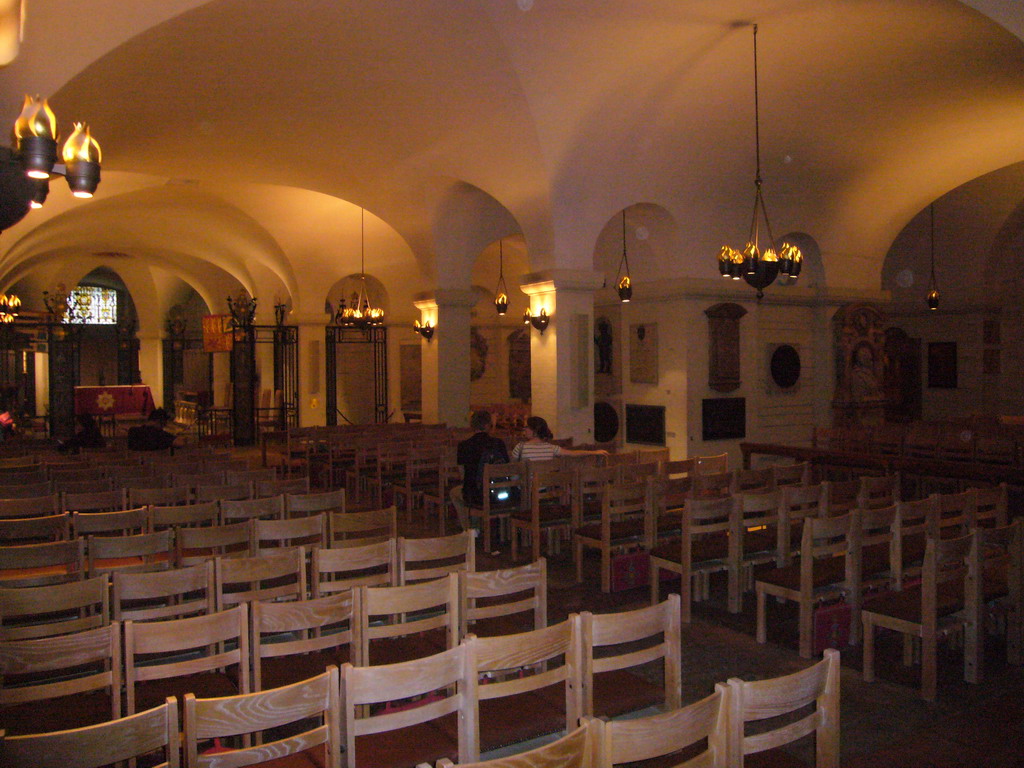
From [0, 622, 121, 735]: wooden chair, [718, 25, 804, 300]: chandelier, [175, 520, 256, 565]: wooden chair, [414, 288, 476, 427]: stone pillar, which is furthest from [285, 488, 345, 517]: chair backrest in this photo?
[414, 288, 476, 427]: stone pillar

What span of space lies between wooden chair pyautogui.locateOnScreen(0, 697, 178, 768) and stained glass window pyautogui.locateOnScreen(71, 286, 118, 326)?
25064 millimetres

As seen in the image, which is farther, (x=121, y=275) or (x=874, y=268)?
(x=121, y=275)

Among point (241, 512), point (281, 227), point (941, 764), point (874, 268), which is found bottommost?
point (941, 764)

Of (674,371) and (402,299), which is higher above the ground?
(402,299)

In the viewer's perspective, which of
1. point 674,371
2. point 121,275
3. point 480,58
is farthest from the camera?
point 121,275

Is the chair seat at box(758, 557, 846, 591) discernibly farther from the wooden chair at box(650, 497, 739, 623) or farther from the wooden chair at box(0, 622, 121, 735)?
the wooden chair at box(0, 622, 121, 735)

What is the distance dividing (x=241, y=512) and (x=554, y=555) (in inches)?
114

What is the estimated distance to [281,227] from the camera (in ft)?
49.1

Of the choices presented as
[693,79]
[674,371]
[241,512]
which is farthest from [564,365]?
[241,512]

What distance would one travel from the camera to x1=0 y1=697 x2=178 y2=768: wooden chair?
1887mm

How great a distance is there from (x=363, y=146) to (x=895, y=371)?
11.8 meters

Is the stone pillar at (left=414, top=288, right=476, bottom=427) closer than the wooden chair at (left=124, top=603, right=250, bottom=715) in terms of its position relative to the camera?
No

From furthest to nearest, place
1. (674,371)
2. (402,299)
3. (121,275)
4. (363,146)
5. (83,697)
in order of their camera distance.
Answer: (121,275)
(402,299)
(674,371)
(363,146)
(83,697)

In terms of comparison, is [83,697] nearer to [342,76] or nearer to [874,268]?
[342,76]
